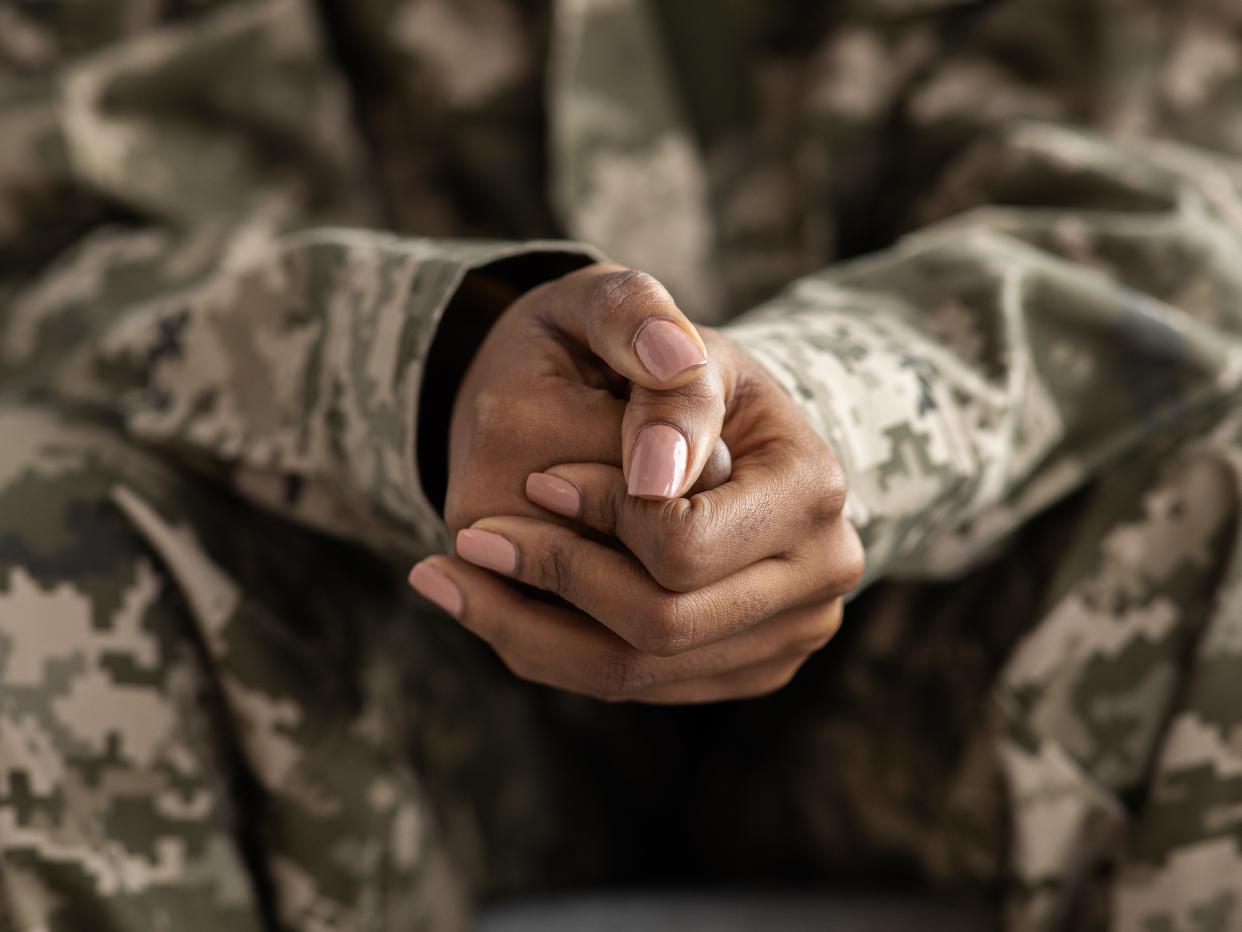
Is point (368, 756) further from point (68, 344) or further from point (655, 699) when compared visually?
point (68, 344)

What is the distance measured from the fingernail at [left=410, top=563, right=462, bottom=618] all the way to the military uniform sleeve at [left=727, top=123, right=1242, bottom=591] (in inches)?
5.5

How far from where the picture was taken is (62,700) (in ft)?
1.50

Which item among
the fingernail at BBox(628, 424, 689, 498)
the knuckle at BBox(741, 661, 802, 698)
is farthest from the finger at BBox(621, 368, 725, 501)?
the knuckle at BBox(741, 661, 802, 698)

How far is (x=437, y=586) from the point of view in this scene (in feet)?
1.30

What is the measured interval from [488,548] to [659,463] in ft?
0.23

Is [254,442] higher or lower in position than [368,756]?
higher

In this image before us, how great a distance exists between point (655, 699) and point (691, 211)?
0.37 meters

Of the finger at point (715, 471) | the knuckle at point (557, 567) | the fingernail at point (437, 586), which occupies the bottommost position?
the fingernail at point (437, 586)

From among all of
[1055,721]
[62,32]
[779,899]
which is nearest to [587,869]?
[779,899]

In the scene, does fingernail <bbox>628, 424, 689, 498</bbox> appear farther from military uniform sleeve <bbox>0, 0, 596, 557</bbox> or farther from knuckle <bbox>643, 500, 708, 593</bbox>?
military uniform sleeve <bbox>0, 0, 596, 557</bbox>

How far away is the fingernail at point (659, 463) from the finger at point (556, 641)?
7cm

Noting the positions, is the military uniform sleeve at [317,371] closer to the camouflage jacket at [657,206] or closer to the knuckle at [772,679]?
the camouflage jacket at [657,206]

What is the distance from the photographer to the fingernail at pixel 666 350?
353 mm

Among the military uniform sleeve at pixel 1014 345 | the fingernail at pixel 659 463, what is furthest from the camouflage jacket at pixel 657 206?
the fingernail at pixel 659 463
